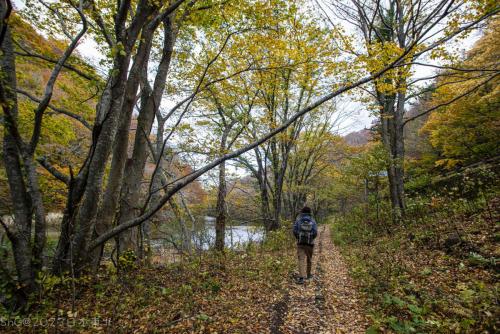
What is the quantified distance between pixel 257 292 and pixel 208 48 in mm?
7566

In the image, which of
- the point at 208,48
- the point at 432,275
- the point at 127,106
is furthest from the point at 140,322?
the point at 208,48

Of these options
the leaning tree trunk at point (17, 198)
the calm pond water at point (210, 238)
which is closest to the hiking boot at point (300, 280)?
the calm pond water at point (210, 238)

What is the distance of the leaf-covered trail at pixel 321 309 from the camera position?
371cm

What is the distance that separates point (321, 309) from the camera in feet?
14.4

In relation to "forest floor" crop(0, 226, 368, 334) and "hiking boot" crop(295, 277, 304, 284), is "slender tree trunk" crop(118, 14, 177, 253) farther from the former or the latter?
"hiking boot" crop(295, 277, 304, 284)

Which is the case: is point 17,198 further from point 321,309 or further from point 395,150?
point 395,150

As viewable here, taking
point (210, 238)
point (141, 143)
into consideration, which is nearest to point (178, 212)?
point (141, 143)

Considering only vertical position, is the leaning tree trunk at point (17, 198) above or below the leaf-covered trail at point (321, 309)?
above

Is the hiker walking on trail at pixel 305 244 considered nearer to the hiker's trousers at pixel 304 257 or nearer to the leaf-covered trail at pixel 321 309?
the hiker's trousers at pixel 304 257

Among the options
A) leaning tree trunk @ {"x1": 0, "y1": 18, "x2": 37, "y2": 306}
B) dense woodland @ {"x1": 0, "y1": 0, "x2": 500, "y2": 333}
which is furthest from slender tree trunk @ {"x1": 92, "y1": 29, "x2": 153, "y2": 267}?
leaning tree trunk @ {"x1": 0, "y1": 18, "x2": 37, "y2": 306}

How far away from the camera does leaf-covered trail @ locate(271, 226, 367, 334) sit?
371 cm

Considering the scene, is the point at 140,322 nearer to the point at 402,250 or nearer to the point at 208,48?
the point at 402,250

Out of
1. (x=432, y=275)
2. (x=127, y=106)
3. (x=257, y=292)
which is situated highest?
(x=127, y=106)

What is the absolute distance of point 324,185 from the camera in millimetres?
24547
